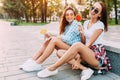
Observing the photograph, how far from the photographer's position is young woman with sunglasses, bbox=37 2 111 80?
10.9 feet

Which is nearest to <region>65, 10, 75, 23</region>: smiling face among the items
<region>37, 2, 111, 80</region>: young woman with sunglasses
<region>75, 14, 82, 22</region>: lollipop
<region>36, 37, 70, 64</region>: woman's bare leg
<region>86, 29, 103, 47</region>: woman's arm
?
<region>75, 14, 82, 22</region>: lollipop

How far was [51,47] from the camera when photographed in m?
3.72

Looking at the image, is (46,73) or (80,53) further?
(46,73)

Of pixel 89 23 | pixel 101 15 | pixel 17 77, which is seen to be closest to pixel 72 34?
pixel 89 23

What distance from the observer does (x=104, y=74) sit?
3766mm

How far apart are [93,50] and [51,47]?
0.75 metres

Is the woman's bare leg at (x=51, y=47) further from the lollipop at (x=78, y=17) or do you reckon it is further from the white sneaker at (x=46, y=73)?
the lollipop at (x=78, y=17)

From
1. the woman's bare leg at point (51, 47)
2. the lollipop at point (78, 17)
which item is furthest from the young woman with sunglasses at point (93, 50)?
the woman's bare leg at point (51, 47)

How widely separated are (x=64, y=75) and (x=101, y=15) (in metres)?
1.27

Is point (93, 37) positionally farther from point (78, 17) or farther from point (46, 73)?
point (46, 73)

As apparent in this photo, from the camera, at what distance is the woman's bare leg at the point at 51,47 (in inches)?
146

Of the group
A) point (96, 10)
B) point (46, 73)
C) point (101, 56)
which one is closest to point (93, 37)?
point (101, 56)

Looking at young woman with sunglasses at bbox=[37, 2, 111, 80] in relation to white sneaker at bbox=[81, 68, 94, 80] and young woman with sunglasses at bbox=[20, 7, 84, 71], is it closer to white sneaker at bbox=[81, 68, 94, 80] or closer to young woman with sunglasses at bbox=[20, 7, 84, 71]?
white sneaker at bbox=[81, 68, 94, 80]

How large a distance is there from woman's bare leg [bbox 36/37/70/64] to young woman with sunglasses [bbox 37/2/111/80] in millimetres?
293
